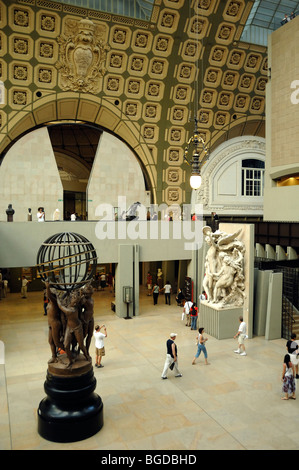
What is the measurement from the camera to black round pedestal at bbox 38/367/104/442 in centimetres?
698

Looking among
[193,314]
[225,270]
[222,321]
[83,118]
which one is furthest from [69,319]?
[83,118]

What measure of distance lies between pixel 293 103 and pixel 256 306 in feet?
31.5

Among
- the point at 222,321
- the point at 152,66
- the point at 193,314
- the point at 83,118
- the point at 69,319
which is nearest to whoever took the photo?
the point at 69,319

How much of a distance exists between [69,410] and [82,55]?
596 inches

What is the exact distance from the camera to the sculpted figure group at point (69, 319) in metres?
7.45

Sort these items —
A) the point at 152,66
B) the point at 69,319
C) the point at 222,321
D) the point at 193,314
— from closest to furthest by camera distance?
the point at 69,319 < the point at 222,321 < the point at 193,314 < the point at 152,66

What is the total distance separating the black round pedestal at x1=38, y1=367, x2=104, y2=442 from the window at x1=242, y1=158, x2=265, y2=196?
18.3 m

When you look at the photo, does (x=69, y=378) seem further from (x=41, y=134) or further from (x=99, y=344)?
(x=41, y=134)

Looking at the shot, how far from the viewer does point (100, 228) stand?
16016mm

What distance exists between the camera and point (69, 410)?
7.14 meters

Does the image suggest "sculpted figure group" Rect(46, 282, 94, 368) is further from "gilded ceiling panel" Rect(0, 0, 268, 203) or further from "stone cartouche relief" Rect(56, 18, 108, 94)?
"stone cartouche relief" Rect(56, 18, 108, 94)
